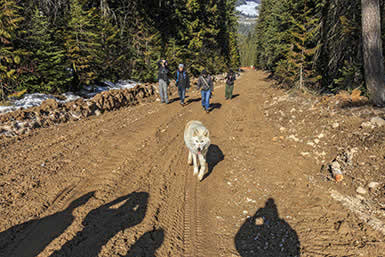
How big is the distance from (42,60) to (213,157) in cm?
1040

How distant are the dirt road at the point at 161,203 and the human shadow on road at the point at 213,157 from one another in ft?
0.12

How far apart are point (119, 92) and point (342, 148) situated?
39.5ft

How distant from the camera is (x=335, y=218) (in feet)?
13.4

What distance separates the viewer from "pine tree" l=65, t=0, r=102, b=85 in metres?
12.4

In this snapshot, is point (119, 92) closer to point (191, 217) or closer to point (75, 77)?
point (75, 77)

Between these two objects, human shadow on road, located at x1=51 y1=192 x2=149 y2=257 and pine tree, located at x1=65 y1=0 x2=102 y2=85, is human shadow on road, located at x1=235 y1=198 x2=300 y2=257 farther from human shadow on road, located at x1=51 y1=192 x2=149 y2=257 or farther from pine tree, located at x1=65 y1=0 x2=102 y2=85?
pine tree, located at x1=65 y1=0 x2=102 y2=85

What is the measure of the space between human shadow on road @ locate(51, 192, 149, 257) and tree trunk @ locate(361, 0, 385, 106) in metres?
9.17

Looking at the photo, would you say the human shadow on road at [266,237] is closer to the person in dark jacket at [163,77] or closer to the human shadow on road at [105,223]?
the human shadow on road at [105,223]

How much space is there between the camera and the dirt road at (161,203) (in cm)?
356

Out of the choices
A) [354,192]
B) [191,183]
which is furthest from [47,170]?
[354,192]

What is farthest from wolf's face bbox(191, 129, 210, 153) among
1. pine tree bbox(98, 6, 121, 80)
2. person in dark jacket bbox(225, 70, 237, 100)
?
pine tree bbox(98, 6, 121, 80)

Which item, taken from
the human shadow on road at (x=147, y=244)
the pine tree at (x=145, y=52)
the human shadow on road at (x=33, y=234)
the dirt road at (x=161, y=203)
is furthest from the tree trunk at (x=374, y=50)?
the pine tree at (x=145, y=52)

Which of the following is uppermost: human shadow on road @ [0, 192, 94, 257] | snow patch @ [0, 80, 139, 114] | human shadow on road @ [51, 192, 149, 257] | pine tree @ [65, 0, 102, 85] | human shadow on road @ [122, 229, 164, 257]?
pine tree @ [65, 0, 102, 85]

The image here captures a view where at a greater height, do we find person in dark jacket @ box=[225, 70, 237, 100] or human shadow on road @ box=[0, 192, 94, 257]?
person in dark jacket @ box=[225, 70, 237, 100]
